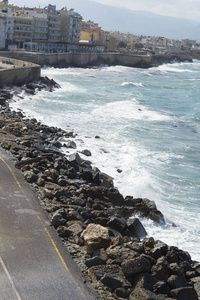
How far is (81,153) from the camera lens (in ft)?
82.1

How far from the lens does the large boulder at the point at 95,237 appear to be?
12195 millimetres

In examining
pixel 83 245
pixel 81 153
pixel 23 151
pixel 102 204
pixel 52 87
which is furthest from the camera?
pixel 52 87

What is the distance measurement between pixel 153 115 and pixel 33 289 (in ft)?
108

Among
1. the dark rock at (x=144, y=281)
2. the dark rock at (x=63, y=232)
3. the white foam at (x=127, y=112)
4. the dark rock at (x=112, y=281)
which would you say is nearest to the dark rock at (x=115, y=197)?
the dark rock at (x=63, y=232)

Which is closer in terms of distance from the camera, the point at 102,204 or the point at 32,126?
the point at 102,204

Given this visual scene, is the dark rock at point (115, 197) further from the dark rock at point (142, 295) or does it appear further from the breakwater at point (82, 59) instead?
the breakwater at point (82, 59)

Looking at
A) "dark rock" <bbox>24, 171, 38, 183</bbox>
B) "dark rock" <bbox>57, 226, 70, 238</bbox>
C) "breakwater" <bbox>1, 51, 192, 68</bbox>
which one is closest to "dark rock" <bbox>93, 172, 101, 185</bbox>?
"dark rock" <bbox>24, 171, 38, 183</bbox>

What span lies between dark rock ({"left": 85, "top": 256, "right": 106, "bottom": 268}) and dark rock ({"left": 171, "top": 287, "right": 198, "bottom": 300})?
1.90 metres

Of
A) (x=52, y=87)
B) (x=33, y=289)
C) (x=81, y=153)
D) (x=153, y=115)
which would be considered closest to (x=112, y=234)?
(x=33, y=289)

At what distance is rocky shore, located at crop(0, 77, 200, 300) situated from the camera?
35.1ft

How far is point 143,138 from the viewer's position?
103ft

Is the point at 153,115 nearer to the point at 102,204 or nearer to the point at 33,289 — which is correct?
the point at 102,204

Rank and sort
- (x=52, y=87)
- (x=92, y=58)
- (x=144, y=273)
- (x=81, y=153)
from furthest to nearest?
(x=92, y=58)
(x=52, y=87)
(x=81, y=153)
(x=144, y=273)

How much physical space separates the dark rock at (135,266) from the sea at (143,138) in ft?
11.9
